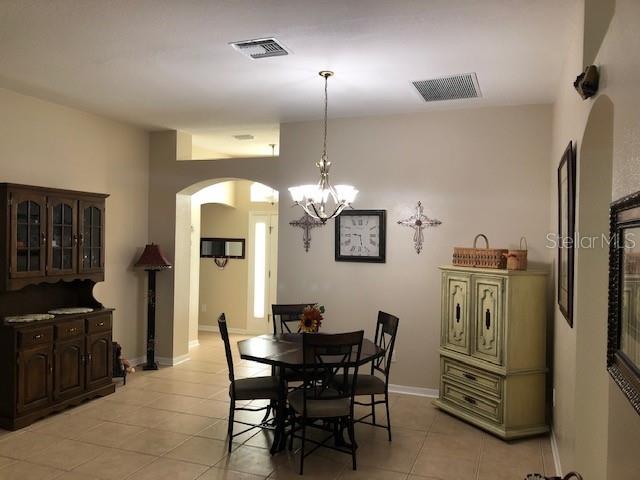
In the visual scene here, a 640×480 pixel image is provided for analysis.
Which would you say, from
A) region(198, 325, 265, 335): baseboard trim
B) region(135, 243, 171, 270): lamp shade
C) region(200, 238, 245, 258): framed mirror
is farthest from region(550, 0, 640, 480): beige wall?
region(200, 238, 245, 258): framed mirror

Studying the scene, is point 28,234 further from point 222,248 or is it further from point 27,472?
point 222,248

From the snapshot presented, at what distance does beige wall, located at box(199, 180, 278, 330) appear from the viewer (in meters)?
8.41

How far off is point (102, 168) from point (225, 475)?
378 cm

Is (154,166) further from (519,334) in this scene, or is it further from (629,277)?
(629,277)

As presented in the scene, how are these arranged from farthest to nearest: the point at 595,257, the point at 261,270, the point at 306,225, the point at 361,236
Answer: the point at 261,270
the point at 306,225
the point at 361,236
the point at 595,257

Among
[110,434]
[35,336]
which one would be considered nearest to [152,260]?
[35,336]

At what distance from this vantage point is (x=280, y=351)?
13.0ft

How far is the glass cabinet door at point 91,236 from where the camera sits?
4973 mm

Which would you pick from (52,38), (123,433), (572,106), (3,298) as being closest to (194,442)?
(123,433)

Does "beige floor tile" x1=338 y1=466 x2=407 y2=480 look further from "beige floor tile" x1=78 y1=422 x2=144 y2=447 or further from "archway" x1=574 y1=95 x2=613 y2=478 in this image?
"beige floor tile" x1=78 y1=422 x2=144 y2=447

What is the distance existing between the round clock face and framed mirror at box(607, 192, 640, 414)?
363cm

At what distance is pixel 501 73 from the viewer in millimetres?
3898

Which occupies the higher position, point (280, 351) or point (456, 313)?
point (456, 313)

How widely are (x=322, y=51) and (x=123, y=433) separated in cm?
341
